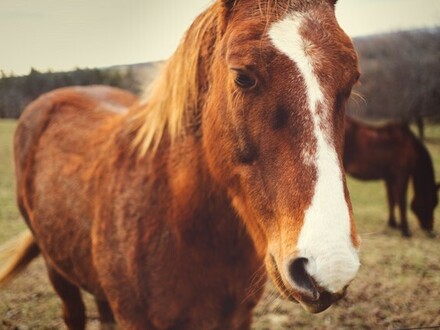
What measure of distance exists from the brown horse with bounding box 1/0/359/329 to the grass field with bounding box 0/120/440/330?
20cm

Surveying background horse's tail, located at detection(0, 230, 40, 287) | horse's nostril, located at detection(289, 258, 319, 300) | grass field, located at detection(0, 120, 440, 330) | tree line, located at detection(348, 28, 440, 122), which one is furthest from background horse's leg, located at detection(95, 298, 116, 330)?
tree line, located at detection(348, 28, 440, 122)

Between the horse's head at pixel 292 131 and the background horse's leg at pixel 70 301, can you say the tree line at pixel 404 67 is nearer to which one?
the horse's head at pixel 292 131

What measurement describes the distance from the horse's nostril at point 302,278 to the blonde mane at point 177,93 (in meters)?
0.58

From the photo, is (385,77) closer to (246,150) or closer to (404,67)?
(404,67)

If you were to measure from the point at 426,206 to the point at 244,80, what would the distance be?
193 cm

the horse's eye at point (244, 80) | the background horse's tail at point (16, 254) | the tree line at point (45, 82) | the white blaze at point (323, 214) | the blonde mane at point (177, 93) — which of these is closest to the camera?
the white blaze at point (323, 214)

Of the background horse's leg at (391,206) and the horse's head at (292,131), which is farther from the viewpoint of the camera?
the background horse's leg at (391,206)

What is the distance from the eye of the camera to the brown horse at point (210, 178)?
92 cm

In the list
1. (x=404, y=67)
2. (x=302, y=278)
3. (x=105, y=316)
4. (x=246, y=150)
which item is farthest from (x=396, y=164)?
(x=302, y=278)

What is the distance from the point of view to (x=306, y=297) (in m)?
0.91

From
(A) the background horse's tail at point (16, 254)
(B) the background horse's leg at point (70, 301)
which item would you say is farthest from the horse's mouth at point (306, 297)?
(A) the background horse's tail at point (16, 254)

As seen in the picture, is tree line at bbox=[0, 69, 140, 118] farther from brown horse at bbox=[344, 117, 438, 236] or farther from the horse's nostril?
brown horse at bbox=[344, 117, 438, 236]

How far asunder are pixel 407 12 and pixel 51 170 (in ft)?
5.85

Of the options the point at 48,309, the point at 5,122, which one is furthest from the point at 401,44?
the point at 48,309
